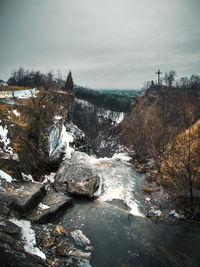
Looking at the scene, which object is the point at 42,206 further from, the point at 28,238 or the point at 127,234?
the point at 127,234

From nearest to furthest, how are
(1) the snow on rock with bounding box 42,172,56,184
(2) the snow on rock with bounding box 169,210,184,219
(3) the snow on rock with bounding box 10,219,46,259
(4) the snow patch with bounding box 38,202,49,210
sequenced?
(3) the snow on rock with bounding box 10,219,46,259, (4) the snow patch with bounding box 38,202,49,210, (2) the snow on rock with bounding box 169,210,184,219, (1) the snow on rock with bounding box 42,172,56,184

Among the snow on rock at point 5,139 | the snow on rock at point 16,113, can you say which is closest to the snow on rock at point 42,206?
the snow on rock at point 5,139

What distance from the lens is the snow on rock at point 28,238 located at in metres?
6.06

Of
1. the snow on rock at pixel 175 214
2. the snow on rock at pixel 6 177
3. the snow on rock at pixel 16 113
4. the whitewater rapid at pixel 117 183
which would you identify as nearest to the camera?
the snow on rock at pixel 175 214

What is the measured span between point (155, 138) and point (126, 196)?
26.3 ft

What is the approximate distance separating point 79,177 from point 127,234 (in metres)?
5.81

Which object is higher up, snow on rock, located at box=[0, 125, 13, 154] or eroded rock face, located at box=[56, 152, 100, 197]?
snow on rock, located at box=[0, 125, 13, 154]

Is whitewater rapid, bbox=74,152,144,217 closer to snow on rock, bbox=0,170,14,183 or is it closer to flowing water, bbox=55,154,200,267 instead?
flowing water, bbox=55,154,200,267

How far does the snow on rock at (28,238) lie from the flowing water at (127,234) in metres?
1.33

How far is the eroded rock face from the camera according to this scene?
11.4m

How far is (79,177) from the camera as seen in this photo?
12.7 metres

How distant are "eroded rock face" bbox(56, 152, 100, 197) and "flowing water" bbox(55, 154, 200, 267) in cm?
70

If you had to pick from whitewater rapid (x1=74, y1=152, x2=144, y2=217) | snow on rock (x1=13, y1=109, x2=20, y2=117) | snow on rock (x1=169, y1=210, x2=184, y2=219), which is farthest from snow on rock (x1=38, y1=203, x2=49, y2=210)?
snow on rock (x1=13, y1=109, x2=20, y2=117)

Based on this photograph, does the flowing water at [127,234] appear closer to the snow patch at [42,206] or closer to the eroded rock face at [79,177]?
the eroded rock face at [79,177]
